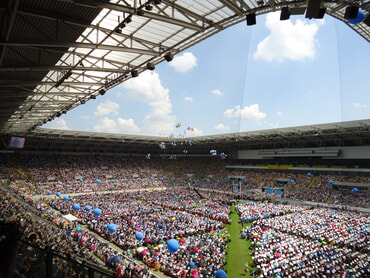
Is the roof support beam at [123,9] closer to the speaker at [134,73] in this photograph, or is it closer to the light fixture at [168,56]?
the light fixture at [168,56]

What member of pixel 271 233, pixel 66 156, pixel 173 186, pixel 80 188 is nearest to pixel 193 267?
pixel 271 233

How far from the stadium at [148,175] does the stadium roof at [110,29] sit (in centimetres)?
5

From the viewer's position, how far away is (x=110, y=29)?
884 cm

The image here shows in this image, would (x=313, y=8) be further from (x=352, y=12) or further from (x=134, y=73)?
(x=134, y=73)

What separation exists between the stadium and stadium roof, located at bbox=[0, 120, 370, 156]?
0.25m

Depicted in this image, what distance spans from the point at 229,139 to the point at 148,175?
18262 mm

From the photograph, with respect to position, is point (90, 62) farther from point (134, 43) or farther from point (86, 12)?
point (86, 12)

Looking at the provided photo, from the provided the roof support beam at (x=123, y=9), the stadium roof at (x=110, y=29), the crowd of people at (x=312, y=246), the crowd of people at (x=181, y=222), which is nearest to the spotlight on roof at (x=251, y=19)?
the stadium roof at (x=110, y=29)

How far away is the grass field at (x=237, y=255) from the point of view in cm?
1423

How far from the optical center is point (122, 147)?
54.9 metres

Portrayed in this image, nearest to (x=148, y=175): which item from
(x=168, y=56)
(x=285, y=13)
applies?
(x=168, y=56)

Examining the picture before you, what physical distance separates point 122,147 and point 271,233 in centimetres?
4134

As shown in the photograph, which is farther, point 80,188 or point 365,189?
point 80,188

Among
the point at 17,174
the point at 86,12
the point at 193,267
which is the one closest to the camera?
the point at 86,12
